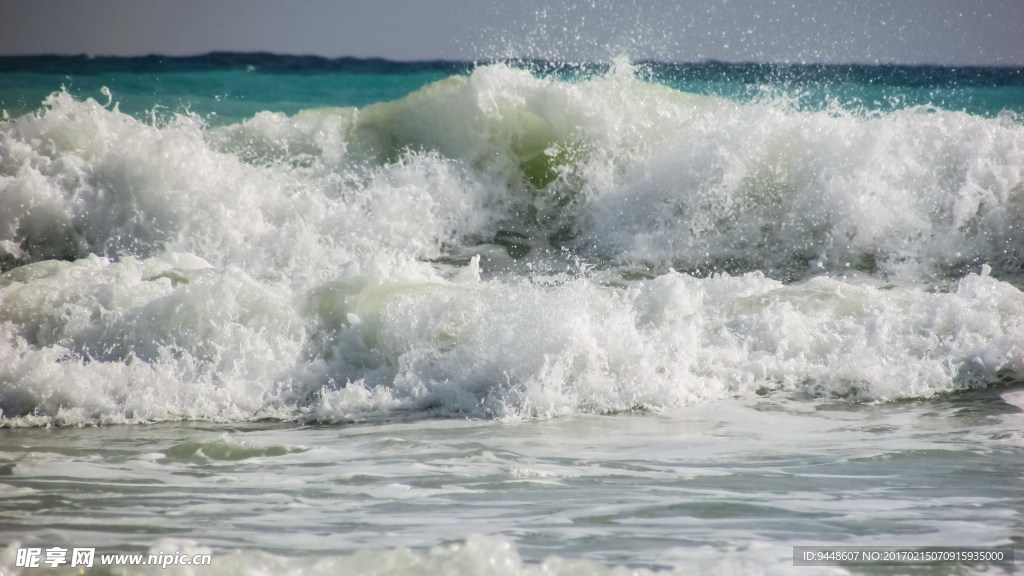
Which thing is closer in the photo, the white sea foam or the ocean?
the ocean

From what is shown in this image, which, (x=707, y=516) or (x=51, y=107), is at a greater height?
(x=51, y=107)

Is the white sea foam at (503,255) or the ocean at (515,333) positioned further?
the white sea foam at (503,255)

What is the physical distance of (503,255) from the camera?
6668mm

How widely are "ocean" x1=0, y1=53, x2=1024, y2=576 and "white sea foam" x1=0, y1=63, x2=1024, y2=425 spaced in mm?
19

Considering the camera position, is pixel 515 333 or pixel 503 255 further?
pixel 503 255

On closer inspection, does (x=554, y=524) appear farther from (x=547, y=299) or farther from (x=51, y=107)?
(x=51, y=107)

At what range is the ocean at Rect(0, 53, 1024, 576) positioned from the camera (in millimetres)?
2605

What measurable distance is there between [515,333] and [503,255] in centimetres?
259

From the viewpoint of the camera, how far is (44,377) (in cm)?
398

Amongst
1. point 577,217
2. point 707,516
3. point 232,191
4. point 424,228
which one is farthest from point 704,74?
point 707,516

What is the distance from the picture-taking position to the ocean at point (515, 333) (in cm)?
261

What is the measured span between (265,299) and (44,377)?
1048 millimetres

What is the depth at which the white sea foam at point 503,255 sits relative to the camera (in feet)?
13.4

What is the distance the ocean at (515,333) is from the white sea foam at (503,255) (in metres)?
0.02
